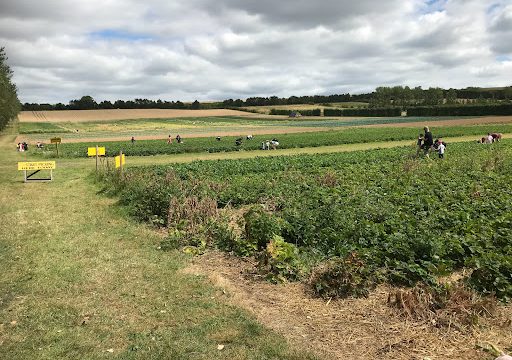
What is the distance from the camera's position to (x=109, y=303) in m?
7.23

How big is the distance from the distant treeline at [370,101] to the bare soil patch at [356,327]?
133 m

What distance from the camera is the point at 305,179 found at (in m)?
17.4

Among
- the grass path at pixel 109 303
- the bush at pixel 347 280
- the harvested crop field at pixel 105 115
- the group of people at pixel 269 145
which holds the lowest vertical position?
the grass path at pixel 109 303

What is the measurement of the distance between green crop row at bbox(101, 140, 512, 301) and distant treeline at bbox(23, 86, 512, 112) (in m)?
124

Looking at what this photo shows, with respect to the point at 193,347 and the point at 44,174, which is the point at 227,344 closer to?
the point at 193,347

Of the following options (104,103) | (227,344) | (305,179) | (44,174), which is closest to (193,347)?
(227,344)

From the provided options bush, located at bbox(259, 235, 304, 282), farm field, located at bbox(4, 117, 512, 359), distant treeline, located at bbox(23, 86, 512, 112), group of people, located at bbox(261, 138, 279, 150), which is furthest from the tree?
bush, located at bbox(259, 235, 304, 282)

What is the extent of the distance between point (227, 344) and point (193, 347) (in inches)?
17.5

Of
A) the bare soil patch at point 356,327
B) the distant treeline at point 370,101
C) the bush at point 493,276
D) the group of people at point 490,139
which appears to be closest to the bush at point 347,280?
the bare soil patch at point 356,327

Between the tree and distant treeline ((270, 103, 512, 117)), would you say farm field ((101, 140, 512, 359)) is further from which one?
the tree

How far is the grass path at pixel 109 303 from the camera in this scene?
5.77 meters

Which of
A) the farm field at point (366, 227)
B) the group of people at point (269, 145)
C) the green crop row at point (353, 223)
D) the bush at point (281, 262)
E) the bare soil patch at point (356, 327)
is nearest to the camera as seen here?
the bare soil patch at point (356, 327)

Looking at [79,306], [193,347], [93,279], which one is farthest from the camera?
[93,279]

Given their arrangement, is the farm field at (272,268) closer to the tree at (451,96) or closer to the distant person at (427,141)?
the distant person at (427,141)
